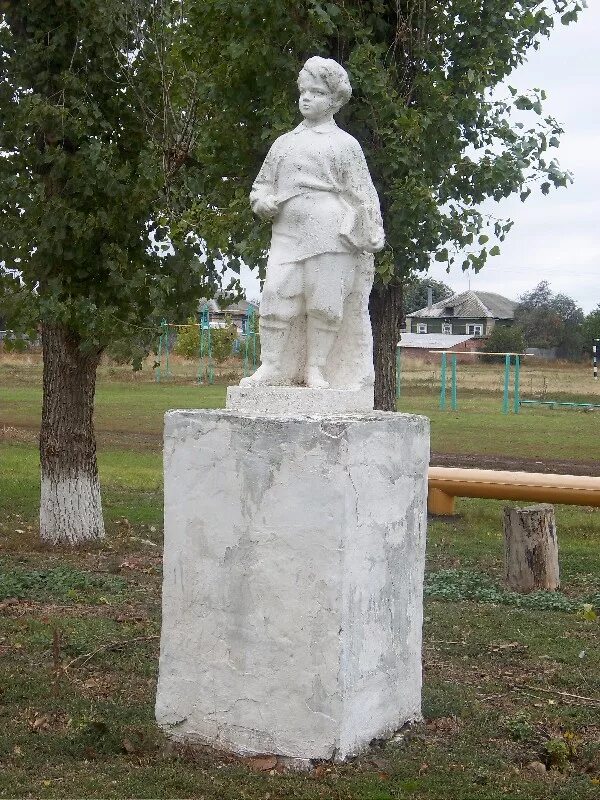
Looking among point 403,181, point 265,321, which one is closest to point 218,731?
point 265,321

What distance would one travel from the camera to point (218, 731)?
5.35 meters

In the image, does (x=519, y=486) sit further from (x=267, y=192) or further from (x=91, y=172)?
(x=267, y=192)

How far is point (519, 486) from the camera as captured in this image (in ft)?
33.6

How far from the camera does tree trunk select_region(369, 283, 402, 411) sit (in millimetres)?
10406

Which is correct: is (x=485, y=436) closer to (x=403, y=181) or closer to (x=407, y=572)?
(x=403, y=181)

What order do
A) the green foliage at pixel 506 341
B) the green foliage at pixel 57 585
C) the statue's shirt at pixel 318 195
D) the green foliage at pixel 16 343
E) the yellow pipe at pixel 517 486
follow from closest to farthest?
1. the statue's shirt at pixel 318 195
2. the green foliage at pixel 57 585
3. the yellow pipe at pixel 517 486
4. the green foliage at pixel 16 343
5. the green foliage at pixel 506 341

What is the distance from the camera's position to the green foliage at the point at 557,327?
5325 cm

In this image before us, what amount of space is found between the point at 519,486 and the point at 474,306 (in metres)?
55.5

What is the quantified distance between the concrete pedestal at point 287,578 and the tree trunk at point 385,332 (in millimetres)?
4877

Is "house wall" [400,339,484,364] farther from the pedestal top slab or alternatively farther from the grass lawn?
the pedestal top slab

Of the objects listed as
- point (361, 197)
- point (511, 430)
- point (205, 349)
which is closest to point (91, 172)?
point (361, 197)

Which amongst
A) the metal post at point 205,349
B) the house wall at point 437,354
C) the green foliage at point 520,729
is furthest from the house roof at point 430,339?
the green foliage at point 520,729

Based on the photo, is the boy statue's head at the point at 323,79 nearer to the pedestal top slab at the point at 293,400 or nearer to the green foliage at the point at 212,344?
the pedestal top slab at the point at 293,400

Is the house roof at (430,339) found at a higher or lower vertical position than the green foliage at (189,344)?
higher
